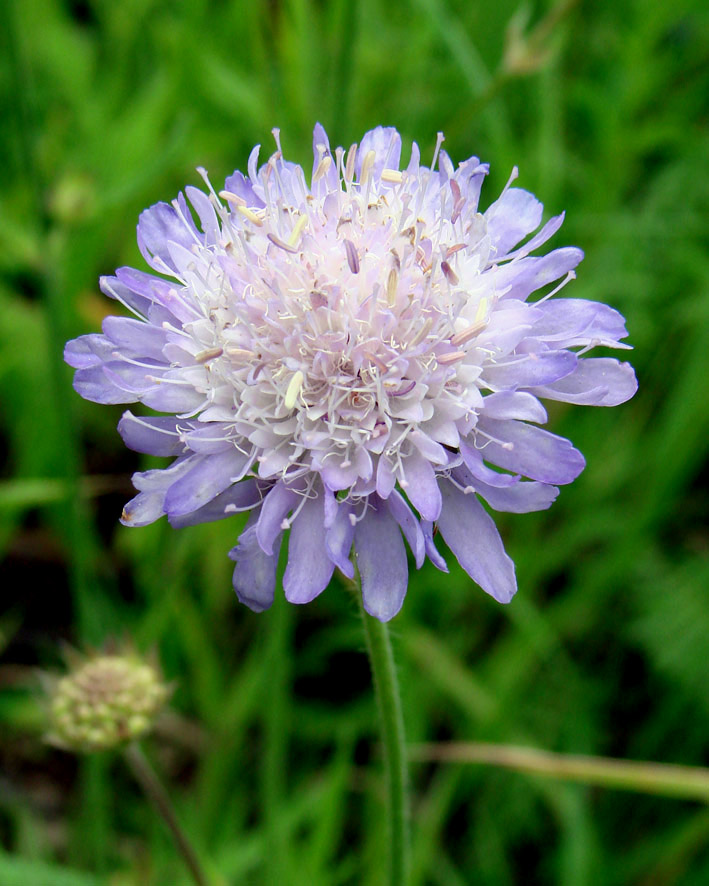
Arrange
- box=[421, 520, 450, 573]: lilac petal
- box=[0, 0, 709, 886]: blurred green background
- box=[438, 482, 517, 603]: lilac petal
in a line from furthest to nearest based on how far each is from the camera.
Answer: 1. box=[0, 0, 709, 886]: blurred green background
2. box=[438, 482, 517, 603]: lilac petal
3. box=[421, 520, 450, 573]: lilac petal

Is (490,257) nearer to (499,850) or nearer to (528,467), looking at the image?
(528,467)

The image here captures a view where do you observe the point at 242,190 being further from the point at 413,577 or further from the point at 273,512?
the point at 413,577

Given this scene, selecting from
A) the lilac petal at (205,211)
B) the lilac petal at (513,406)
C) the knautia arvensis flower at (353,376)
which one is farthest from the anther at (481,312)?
the lilac petal at (205,211)

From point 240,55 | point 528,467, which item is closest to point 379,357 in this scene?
point 528,467

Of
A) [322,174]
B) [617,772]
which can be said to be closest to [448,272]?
[322,174]

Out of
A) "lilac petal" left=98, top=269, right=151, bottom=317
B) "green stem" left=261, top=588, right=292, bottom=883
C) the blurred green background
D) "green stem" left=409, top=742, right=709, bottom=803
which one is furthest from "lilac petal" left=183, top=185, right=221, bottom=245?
"green stem" left=409, top=742, right=709, bottom=803

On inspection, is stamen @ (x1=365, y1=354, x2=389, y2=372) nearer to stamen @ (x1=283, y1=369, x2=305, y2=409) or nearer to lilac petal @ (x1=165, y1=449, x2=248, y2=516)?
stamen @ (x1=283, y1=369, x2=305, y2=409)
